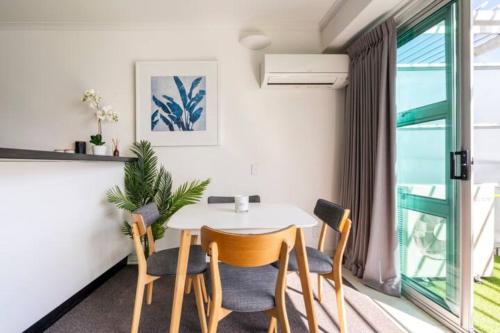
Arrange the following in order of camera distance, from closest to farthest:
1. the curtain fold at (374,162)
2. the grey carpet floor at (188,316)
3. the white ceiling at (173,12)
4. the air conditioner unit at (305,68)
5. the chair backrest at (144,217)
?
the chair backrest at (144,217), the grey carpet floor at (188,316), the curtain fold at (374,162), the white ceiling at (173,12), the air conditioner unit at (305,68)

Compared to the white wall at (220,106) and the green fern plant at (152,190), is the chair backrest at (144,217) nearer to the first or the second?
the green fern plant at (152,190)

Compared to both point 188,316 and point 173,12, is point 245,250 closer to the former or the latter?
point 188,316

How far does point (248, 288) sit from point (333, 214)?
72 centimetres

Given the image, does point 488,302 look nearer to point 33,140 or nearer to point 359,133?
point 359,133

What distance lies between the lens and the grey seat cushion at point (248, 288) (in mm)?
1029

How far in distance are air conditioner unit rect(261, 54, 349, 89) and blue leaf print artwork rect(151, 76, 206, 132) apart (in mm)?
756

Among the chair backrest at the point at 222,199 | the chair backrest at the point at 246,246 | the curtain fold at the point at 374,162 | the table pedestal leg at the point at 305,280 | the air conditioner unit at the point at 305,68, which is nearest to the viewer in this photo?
the chair backrest at the point at 246,246

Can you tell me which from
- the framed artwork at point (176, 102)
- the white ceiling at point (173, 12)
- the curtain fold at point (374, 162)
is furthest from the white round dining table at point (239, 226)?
the white ceiling at point (173, 12)

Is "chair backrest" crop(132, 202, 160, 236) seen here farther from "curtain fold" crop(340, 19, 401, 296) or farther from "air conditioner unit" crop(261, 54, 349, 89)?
"curtain fold" crop(340, 19, 401, 296)

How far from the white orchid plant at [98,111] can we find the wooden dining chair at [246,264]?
75.1 inches

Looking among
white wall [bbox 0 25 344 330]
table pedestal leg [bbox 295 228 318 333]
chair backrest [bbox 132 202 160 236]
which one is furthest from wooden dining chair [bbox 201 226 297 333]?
white wall [bbox 0 25 344 330]

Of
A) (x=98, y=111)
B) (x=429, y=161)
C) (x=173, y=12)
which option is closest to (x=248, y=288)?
(x=429, y=161)

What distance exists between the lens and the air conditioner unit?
7.41 ft

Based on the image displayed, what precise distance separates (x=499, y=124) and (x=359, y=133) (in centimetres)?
93
